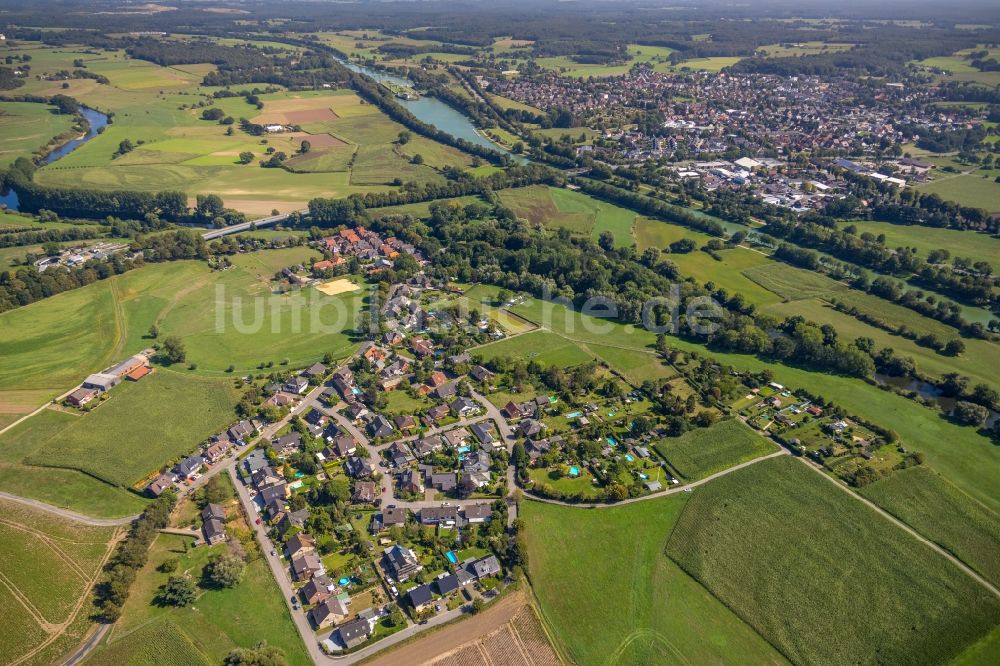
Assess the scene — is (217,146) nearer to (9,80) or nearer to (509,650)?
(9,80)

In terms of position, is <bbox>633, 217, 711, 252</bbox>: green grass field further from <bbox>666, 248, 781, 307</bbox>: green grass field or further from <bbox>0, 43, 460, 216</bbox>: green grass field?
<bbox>0, 43, 460, 216</bbox>: green grass field

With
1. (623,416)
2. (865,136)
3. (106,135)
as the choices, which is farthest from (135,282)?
(865,136)

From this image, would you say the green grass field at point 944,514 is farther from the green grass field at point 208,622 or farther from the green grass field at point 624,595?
the green grass field at point 208,622

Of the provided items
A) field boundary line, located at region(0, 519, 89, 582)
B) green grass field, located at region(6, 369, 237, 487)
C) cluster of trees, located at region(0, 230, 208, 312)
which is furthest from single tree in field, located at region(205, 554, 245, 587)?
cluster of trees, located at region(0, 230, 208, 312)

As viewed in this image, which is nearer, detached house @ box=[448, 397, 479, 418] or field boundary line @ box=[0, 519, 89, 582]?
field boundary line @ box=[0, 519, 89, 582]

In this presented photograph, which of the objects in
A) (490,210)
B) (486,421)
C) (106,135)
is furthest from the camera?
(106,135)

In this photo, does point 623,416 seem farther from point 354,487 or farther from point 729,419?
point 354,487
